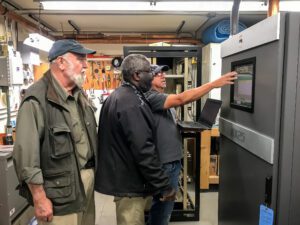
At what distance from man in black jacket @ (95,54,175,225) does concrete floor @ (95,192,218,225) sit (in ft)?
4.31

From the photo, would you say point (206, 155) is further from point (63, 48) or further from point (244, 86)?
point (63, 48)

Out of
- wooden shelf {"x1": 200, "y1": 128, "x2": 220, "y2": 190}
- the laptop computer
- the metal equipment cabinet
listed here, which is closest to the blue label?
the laptop computer

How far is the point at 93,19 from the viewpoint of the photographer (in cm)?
418

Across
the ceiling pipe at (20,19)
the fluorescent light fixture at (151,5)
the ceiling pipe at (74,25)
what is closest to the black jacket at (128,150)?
the fluorescent light fixture at (151,5)

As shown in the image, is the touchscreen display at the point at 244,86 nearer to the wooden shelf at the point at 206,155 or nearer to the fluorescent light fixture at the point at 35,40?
the wooden shelf at the point at 206,155

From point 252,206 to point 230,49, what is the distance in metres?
0.90

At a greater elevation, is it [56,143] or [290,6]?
[290,6]

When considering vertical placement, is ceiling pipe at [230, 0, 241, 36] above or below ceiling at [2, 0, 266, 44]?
below

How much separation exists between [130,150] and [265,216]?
802 mm

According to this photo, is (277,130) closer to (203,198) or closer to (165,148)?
(165,148)

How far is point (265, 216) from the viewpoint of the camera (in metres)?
1.20

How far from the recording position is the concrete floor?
9.61ft

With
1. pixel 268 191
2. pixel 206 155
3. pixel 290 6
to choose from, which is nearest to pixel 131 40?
pixel 206 155

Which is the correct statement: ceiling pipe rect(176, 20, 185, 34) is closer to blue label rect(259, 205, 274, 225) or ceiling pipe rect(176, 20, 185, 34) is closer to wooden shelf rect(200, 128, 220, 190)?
wooden shelf rect(200, 128, 220, 190)
